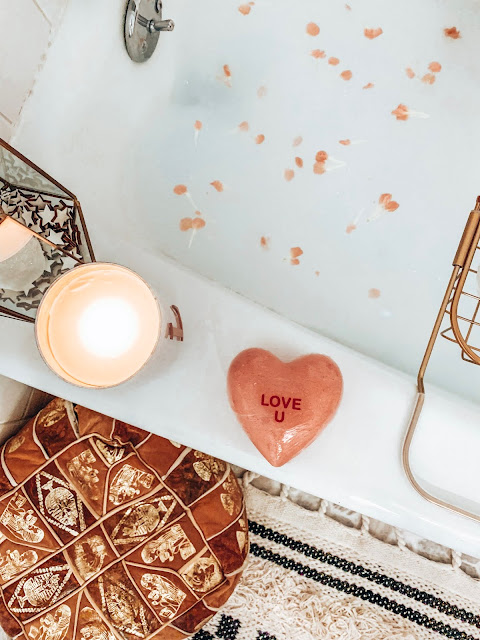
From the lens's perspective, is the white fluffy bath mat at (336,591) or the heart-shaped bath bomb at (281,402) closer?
the heart-shaped bath bomb at (281,402)

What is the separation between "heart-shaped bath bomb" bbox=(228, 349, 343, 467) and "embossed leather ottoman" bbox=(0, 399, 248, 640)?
280 mm

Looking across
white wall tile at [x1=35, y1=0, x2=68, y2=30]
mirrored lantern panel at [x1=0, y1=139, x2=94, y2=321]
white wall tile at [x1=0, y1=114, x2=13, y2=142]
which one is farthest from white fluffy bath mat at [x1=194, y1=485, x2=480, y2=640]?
white wall tile at [x1=35, y1=0, x2=68, y2=30]

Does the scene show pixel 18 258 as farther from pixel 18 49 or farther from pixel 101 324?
pixel 18 49

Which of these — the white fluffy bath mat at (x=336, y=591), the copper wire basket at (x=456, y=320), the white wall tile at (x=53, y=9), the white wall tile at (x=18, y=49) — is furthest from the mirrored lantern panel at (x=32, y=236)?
the white fluffy bath mat at (x=336, y=591)

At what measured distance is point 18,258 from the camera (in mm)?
612

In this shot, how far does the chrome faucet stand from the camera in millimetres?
786

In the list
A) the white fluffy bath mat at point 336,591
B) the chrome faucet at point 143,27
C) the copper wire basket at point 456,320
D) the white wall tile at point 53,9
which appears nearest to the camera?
the copper wire basket at point 456,320

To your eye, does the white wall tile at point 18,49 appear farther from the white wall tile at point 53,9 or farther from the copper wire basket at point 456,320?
the copper wire basket at point 456,320

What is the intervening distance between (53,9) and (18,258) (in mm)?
342

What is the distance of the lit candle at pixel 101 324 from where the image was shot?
61cm

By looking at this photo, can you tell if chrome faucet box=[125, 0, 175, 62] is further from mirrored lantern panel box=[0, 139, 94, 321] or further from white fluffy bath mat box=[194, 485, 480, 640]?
white fluffy bath mat box=[194, 485, 480, 640]

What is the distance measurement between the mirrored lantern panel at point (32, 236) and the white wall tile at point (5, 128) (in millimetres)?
79

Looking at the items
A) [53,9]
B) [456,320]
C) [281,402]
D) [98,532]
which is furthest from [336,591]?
[53,9]

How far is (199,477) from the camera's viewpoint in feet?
2.93
